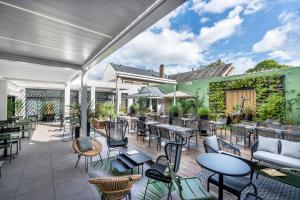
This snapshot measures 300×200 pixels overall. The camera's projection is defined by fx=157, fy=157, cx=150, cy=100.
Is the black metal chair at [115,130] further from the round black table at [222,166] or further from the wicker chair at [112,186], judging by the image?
the round black table at [222,166]

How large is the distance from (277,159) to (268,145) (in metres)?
0.54

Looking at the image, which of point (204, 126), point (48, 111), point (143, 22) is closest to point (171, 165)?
point (143, 22)

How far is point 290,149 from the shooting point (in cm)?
371

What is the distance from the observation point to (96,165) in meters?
4.42

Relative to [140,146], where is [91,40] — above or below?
above

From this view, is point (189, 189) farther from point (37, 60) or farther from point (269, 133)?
point (37, 60)

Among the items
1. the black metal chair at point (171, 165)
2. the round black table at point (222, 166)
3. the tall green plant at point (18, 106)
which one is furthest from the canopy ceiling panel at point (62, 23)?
the tall green plant at point (18, 106)

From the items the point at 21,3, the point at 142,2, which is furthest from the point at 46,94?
the point at 142,2

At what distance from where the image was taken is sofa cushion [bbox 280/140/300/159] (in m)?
3.61

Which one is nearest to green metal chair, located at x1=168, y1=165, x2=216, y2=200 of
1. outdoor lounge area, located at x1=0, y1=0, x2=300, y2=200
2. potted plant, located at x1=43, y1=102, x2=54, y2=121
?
outdoor lounge area, located at x1=0, y1=0, x2=300, y2=200

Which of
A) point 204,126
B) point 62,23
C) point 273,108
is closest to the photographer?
point 62,23

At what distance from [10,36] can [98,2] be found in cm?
285

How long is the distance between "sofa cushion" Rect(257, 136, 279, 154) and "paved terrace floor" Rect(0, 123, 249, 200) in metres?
0.82

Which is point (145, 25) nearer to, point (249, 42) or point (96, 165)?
point (96, 165)
